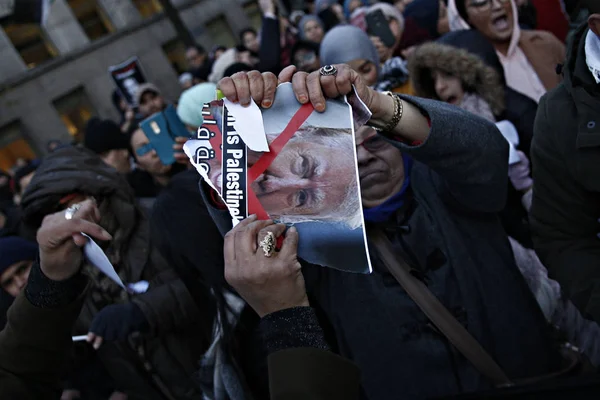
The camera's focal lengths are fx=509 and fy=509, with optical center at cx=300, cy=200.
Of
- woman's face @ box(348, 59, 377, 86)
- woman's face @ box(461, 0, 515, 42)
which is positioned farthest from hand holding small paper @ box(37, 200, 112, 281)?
woman's face @ box(461, 0, 515, 42)

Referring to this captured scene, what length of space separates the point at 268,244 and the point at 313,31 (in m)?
6.01

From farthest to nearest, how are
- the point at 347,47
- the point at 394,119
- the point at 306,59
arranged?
the point at 306,59
the point at 347,47
the point at 394,119

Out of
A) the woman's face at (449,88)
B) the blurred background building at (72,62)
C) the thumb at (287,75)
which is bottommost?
the woman's face at (449,88)

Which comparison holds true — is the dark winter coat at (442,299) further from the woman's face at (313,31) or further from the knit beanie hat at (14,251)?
the woman's face at (313,31)

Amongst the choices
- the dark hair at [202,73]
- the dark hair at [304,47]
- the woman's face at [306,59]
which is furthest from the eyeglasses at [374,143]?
the dark hair at [202,73]

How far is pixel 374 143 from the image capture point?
153cm

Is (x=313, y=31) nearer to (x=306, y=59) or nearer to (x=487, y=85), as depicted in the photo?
(x=306, y=59)

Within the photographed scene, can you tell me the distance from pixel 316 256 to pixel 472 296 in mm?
604

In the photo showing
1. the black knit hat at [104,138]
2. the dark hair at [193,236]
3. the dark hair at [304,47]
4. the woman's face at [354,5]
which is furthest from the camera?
the woman's face at [354,5]

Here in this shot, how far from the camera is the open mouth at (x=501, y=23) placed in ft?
9.50

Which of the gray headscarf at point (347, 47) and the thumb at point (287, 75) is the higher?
the thumb at point (287, 75)

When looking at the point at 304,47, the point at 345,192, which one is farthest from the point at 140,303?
the point at 304,47

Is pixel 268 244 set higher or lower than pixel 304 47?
lower

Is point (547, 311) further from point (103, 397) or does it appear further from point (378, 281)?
point (103, 397)
